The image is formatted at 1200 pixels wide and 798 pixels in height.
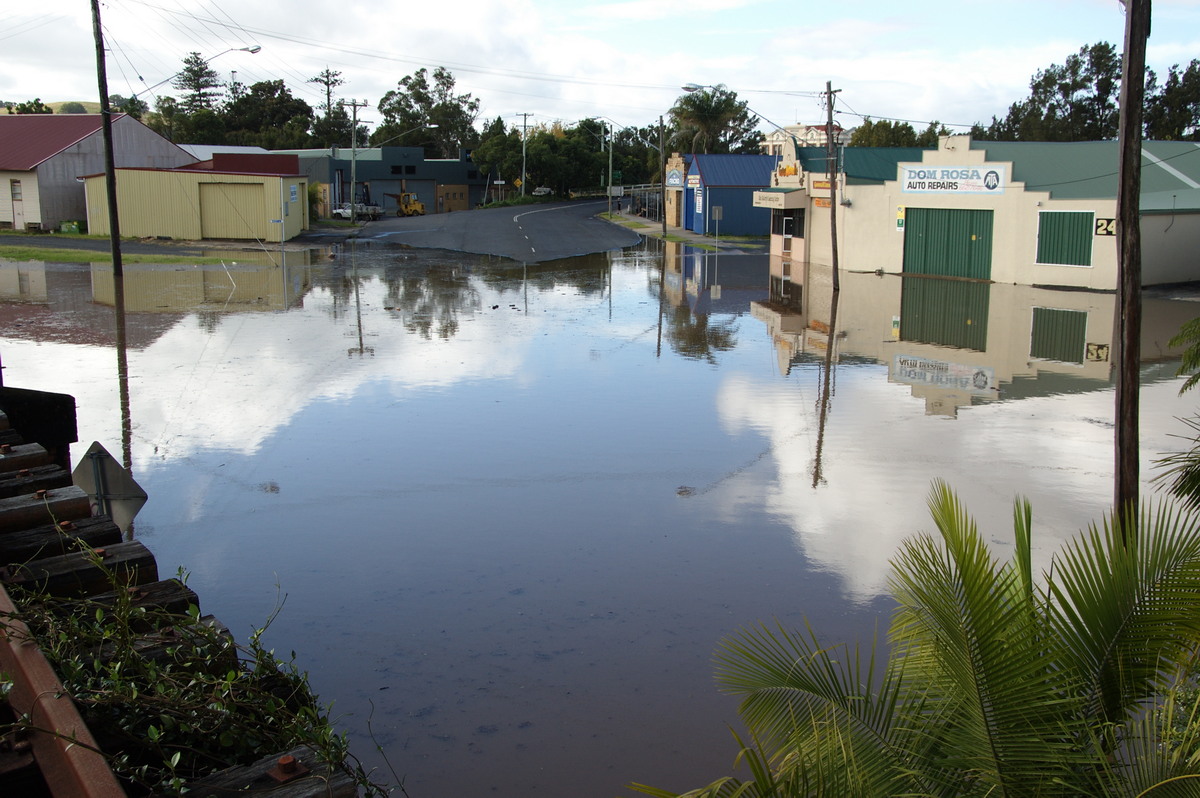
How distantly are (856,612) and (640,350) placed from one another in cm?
1378

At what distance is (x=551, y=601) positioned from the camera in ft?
29.7

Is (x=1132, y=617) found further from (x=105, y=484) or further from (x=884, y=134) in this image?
(x=884, y=134)

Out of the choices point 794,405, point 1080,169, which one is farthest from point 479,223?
point 794,405

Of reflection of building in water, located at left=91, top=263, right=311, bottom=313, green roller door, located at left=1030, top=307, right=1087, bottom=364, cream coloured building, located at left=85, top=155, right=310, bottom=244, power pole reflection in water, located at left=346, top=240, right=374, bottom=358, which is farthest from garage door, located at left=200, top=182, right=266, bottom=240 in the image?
green roller door, located at left=1030, top=307, right=1087, bottom=364

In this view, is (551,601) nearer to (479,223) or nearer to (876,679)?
(876,679)

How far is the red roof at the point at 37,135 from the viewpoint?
50.1 meters

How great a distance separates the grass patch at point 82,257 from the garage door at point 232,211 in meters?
Answer: 8.17

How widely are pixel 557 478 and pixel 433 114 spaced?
115m

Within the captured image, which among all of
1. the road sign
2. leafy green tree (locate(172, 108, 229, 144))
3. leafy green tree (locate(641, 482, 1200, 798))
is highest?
leafy green tree (locate(172, 108, 229, 144))

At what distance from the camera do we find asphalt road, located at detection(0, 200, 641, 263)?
46000mm

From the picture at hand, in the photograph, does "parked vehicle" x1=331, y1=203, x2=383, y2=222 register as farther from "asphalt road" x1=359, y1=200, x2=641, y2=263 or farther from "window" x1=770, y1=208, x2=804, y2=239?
"window" x1=770, y1=208, x2=804, y2=239

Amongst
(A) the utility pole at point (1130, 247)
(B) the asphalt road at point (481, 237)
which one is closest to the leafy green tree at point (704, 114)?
(B) the asphalt road at point (481, 237)

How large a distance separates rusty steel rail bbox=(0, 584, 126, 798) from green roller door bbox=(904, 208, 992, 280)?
119 feet

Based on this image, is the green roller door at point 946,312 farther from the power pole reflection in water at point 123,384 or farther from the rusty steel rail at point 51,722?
the rusty steel rail at point 51,722
